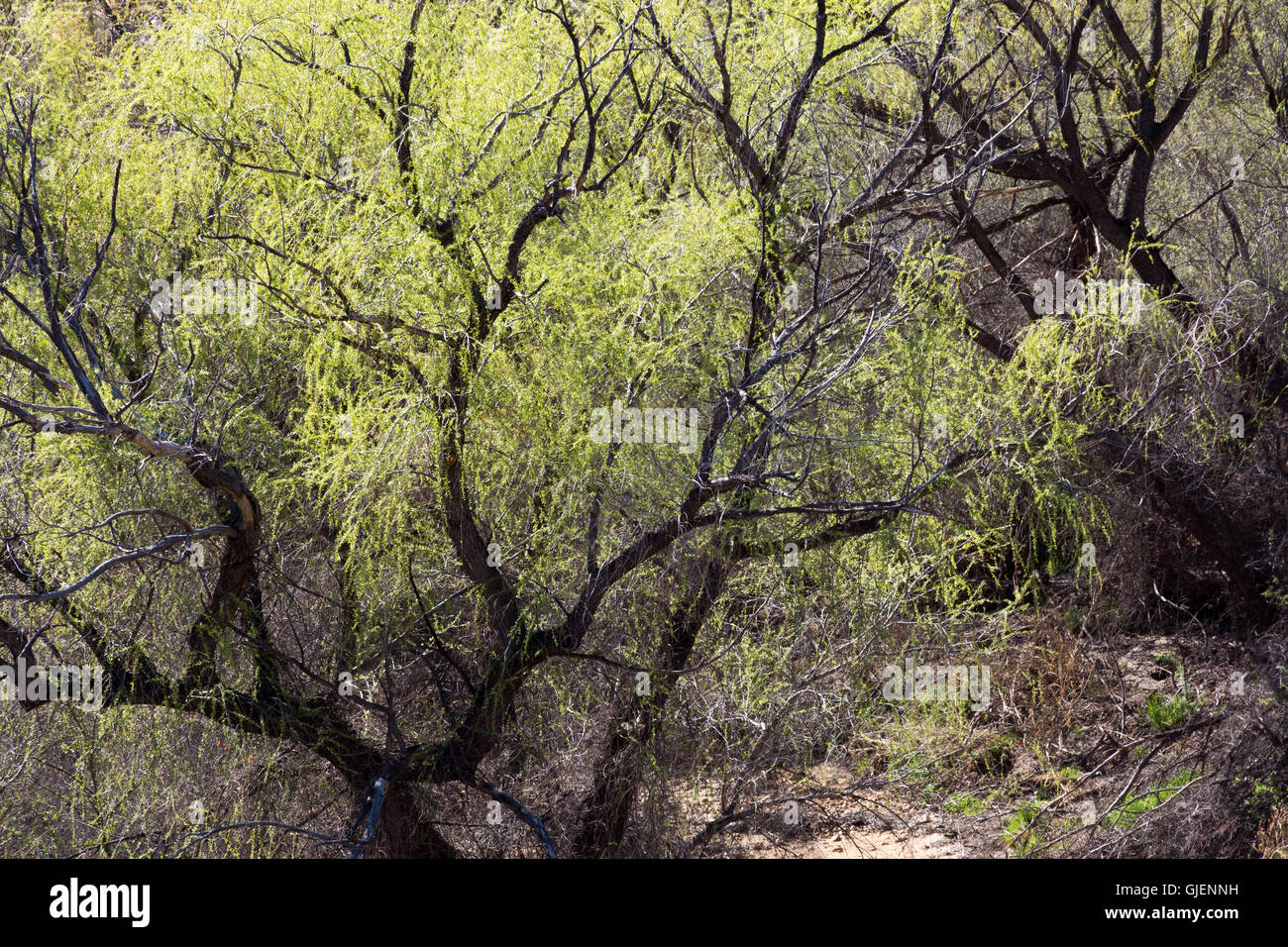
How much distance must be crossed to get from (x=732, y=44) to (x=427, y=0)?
5.11 ft

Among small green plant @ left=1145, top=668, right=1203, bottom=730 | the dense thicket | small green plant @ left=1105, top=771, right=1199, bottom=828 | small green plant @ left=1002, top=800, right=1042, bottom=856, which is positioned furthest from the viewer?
small green plant @ left=1145, top=668, right=1203, bottom=730

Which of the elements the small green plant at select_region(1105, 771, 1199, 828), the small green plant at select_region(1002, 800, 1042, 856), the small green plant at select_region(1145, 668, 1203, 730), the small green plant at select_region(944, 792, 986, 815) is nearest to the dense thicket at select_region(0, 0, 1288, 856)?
the small green plant at select_region(1002, 800, 1042, 856)

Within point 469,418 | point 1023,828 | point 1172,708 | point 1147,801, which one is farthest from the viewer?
point 1172,708

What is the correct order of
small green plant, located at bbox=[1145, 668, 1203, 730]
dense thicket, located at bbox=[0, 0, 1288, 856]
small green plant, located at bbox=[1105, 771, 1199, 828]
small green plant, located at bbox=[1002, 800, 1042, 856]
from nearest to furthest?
→ 1. dense thicket, located at bbox=[0, 0, 1288, 856]
2. small green plant, located at bbox=[1105, 771, 1199, 828]
3. small green plant, located at bbox=[1002, 800, 1042, 856]
4. small green plant, located at bbox=[1145, 668, 1203, 730]

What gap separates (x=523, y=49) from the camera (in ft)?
18.0

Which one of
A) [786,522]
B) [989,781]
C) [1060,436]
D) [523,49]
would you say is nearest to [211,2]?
[523,49]

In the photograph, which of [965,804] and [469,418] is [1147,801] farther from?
[469,418]

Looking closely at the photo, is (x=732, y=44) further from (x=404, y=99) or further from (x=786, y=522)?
(x=786, y=522)

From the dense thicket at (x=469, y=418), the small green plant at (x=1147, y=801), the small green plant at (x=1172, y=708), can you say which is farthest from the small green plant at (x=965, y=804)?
the dense thicket at (x=469, y=418)

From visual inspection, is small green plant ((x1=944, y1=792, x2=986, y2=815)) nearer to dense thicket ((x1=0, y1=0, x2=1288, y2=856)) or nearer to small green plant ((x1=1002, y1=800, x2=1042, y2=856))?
small green plant ((x1=1002, y1=800, x2=1042, y2=856))

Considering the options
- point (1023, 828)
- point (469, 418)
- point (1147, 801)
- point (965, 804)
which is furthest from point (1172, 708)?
point (469, 418)

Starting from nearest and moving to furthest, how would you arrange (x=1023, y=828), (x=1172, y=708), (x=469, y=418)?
(x=469, y=418), (x=1023, y=828), (x=1172, y=708)

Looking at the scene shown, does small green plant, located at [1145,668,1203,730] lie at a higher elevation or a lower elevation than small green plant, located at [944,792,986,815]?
higher

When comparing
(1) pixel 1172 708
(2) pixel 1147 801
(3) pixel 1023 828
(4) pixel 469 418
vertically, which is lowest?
(3) pixel 1023 828
